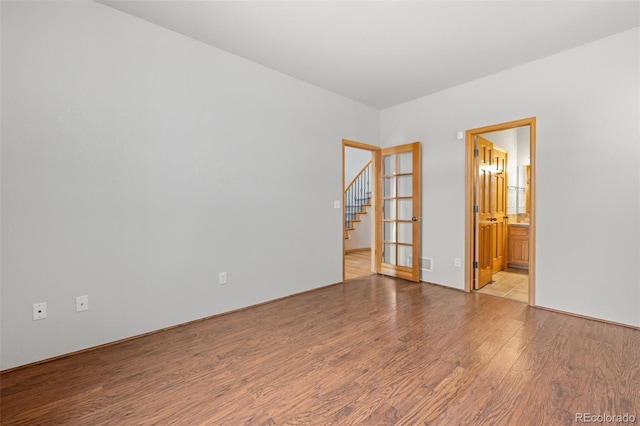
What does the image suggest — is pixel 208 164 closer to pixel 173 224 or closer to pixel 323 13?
pixel 173 224

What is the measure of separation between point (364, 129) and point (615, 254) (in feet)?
10.8

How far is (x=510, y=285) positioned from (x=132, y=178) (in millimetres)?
4844

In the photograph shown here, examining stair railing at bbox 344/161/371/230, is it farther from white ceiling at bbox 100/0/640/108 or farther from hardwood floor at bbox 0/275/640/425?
hardwood floor at bbox 0/275/640/425

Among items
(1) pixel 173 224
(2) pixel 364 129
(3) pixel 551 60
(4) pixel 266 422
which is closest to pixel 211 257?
(1) pixel 173 224

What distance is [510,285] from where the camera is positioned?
4.09 meters

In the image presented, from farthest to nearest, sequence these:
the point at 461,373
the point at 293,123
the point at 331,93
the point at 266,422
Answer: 1. the point at 331,93
2. the point at 293,123
3. the point at 461,373
4. the point at 266,422

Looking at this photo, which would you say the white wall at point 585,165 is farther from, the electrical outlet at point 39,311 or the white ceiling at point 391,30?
the electrical outlet at point 39,311

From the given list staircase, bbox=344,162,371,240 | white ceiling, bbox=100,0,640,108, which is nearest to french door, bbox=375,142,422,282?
white ceiling, bbox=100,0,640,108

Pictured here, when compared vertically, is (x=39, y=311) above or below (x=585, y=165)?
below

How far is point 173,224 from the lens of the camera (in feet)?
8.83

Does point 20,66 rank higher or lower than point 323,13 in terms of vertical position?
lower

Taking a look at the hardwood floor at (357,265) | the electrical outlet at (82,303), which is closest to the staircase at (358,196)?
the hardwood floor at (357,265)

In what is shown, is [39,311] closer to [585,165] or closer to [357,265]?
[357,265]

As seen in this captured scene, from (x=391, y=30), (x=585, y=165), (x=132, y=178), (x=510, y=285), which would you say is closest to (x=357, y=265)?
(x=510, y=285)
